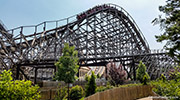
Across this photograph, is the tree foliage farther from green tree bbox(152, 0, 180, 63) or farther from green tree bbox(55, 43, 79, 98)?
green tree bbox(152, 0, 180, 63)

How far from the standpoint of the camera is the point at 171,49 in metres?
6.48

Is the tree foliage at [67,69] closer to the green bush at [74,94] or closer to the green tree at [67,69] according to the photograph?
the green tree at [67,69]

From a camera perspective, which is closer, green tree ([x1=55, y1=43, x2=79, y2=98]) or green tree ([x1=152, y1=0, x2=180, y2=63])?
green tree ([x1=152, y1=0, x2=180, y2=63])

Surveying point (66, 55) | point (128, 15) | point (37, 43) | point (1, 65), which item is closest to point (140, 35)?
point (128, 15)

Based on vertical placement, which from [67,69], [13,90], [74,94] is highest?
[67,69]

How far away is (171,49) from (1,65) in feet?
68.0

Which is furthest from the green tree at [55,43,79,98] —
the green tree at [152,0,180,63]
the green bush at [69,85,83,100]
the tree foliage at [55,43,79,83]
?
the green tree at [152,0,180,63]

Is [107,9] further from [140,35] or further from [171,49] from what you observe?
[171,49]

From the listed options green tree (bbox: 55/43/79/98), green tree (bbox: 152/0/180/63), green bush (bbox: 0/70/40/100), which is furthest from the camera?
green tree (bbox: 55/43/79/98)

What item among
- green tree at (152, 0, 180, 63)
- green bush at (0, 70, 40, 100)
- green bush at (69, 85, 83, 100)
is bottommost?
green bush at (69, 85, 83, 100)

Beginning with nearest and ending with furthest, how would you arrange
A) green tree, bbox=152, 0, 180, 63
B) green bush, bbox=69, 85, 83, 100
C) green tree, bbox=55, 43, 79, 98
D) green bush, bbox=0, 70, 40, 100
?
green bush, bbox=0, 70, 40, 100
green tree, bbox=152, 0, 180, 63
green tree, bbox=55, 43, 79, 98
green bush, bbox=69, 85, 83, 100

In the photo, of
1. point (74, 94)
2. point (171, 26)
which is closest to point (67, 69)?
point (74, 94)

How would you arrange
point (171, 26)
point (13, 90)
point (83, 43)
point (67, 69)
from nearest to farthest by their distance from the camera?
point (13, 90) < point (171, 26) < point (67, 69) < point (83, 43)

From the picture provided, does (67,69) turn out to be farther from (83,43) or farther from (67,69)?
(83,43)
